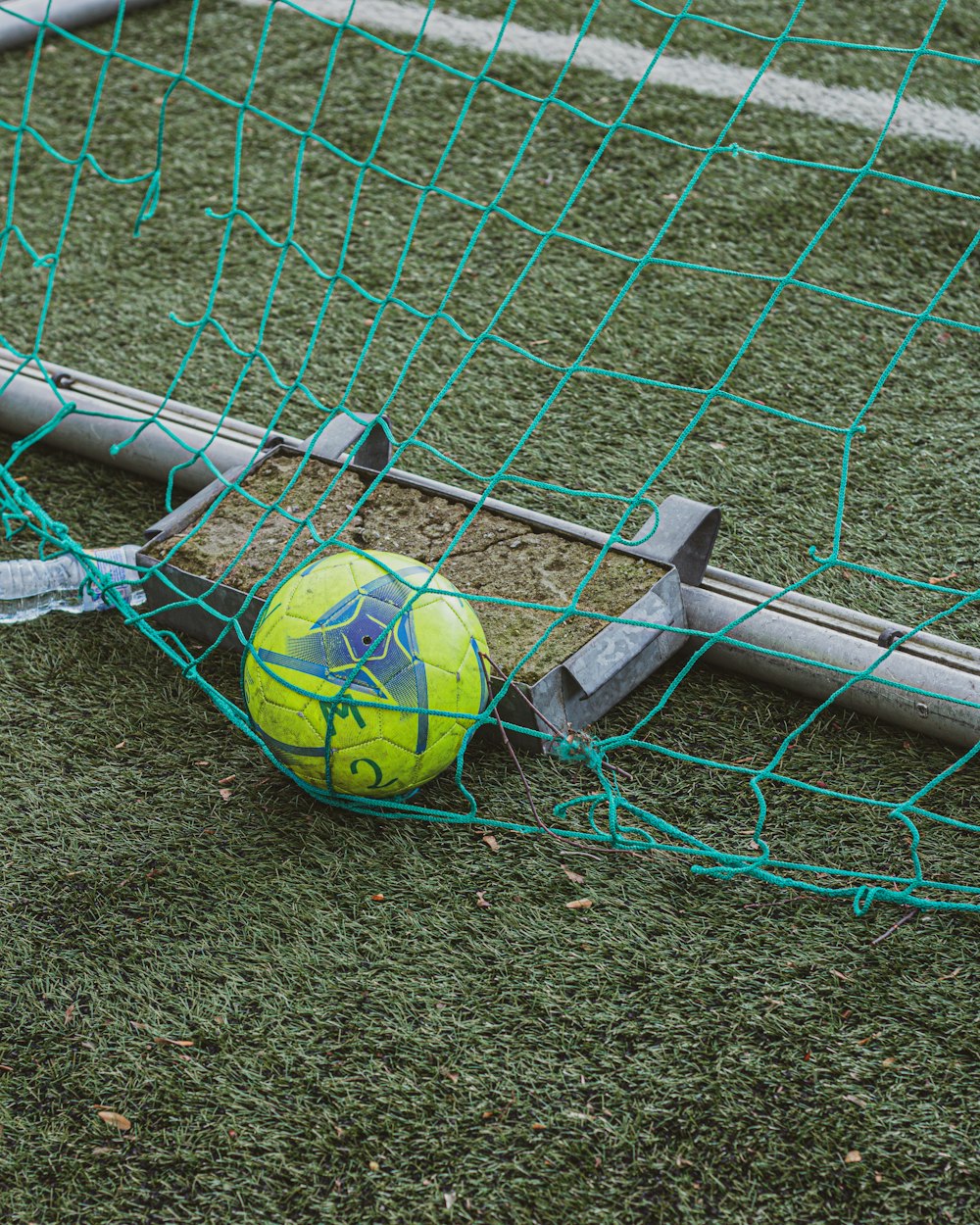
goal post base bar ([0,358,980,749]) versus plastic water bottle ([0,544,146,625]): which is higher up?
goal post base bar ([0,358,980,749])

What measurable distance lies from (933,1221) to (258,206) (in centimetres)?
342

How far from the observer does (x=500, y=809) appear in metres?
2.36

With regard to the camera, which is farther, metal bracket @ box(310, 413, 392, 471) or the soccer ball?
metal bracket @ box(310, 413, 392, 471)

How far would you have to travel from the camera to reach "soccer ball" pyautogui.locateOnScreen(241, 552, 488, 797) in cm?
220

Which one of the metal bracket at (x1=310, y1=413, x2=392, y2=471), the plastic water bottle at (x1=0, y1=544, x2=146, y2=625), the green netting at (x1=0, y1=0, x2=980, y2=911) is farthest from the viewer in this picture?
the metal bracket at (x1=310, y1=413, x2=392, y2=471)

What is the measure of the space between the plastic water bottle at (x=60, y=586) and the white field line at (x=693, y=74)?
284 centimetres

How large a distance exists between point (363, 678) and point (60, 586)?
3.15 ft

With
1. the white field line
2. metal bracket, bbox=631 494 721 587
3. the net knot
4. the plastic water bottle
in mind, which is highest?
the white field line

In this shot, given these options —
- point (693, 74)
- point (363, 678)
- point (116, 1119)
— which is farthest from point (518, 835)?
point (693, 74)

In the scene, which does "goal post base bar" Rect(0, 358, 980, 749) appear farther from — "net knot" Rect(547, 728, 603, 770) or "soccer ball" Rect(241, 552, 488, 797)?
"soccer ball" Rect(241, 552, 488, 797)

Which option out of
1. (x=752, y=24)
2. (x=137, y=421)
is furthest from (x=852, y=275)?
(x=137, y=421)

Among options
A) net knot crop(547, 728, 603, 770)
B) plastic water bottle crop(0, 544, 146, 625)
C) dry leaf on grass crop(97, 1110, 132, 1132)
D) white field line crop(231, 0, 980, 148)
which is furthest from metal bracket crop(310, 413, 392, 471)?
white field line crop(231, 0, 980, 148)

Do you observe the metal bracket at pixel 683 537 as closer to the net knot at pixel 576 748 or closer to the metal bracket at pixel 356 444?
the net knot at pixel 576 748

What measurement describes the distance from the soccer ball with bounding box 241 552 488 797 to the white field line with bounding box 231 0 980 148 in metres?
2.91
